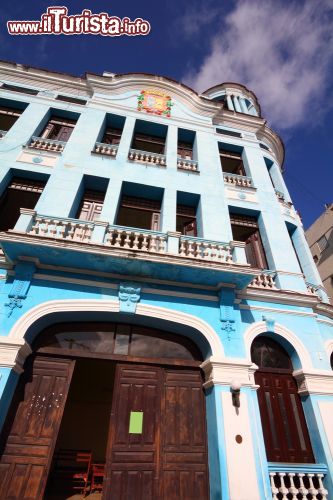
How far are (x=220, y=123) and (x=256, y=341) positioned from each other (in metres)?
10.9

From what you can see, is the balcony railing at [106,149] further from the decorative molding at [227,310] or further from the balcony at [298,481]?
the balcony at [298,481]

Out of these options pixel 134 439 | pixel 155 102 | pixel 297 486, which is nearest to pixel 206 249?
pixel 134 439

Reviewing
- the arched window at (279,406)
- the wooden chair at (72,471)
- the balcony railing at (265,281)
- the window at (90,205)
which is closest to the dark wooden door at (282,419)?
the arched window at (279,406)

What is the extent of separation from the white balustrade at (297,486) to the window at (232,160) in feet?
35.7

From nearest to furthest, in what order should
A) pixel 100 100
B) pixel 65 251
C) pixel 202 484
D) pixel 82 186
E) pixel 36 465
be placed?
1. pixel 36 465
2. pixel 202 484
3. pixel 65 251
4. pixel 82 186
5. pixel 100 100

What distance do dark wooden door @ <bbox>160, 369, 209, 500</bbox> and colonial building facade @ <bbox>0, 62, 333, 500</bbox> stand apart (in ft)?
0.10

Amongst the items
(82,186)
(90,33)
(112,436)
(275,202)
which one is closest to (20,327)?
(112,436)

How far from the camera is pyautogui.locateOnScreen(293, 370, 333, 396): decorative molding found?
6.95m

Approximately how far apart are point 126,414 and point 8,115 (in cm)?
1231

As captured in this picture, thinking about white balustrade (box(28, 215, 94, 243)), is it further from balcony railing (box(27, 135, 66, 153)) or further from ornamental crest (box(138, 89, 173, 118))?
ornamental crest (box(138, 89, 173, 118))

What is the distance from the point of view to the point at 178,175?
10.4 meters

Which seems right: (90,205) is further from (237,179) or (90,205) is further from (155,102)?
(155,102)

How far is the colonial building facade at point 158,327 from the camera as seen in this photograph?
233 inches

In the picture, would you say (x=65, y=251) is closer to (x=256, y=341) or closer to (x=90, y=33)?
(x=256, y=341)
